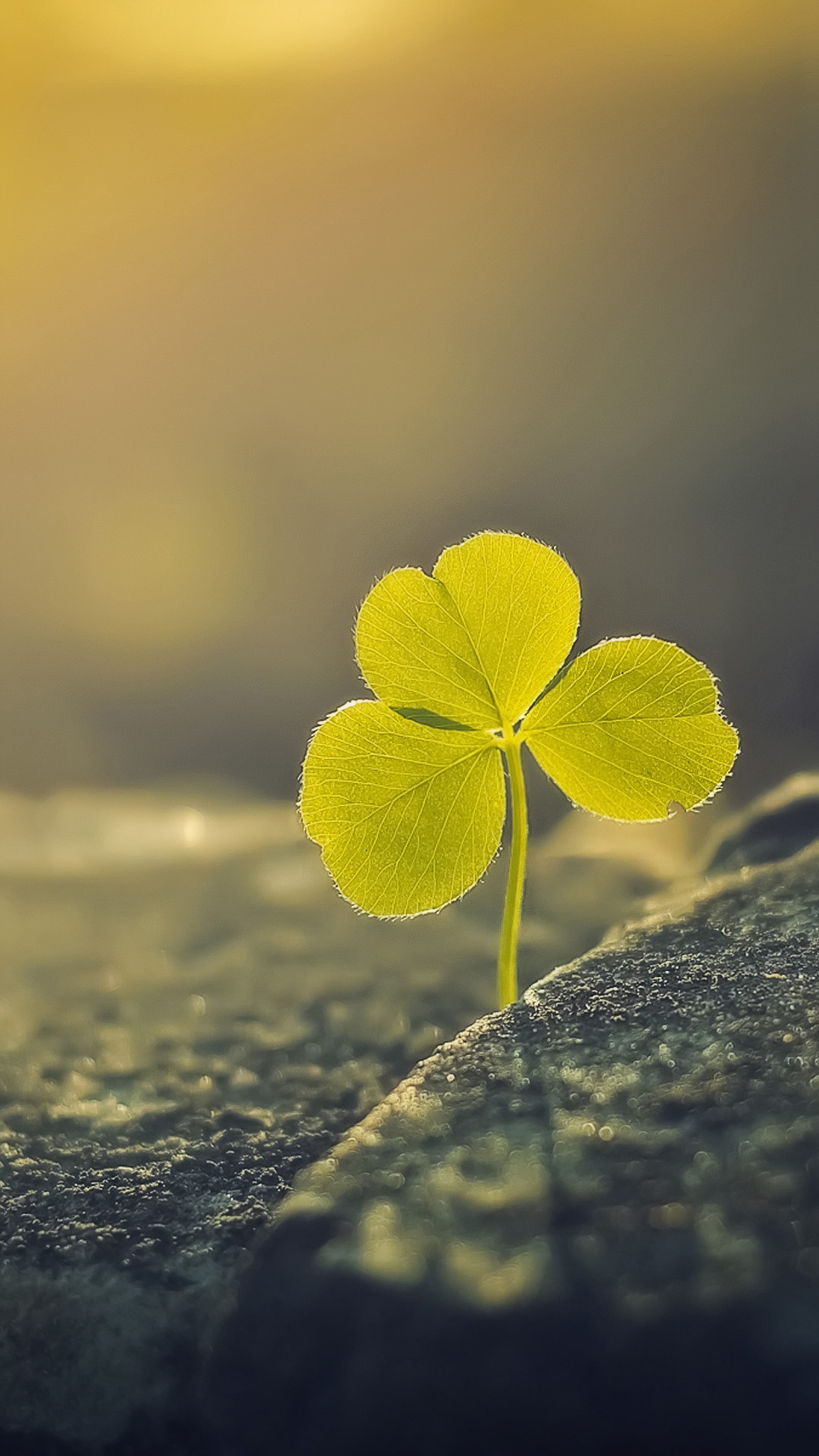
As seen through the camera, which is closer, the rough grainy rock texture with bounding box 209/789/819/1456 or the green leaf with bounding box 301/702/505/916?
the rough grainy rock texture with bounding box 209/789/819/1456

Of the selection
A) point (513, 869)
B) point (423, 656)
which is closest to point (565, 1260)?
point (513, 869)

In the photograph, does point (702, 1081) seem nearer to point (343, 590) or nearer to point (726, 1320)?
point (726, 1320)

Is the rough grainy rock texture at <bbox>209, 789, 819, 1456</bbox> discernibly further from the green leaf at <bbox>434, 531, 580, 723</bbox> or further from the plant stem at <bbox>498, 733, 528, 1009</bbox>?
the green leaf at <bbox>434, 531, 580, 723</bbox>

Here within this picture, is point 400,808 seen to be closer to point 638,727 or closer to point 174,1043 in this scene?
point 638,727

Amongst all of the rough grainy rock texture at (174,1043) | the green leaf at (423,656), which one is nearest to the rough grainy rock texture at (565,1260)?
the rough grainy rock texture at (174,1043)

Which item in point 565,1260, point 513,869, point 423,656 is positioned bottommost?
point 565,1260

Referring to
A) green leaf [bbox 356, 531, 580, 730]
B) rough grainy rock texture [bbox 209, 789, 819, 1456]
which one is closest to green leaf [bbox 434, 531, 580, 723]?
green leaf [bbox 356, 531, 580, 730]
